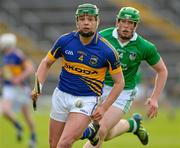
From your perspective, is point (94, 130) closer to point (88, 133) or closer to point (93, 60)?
point (88, 133)

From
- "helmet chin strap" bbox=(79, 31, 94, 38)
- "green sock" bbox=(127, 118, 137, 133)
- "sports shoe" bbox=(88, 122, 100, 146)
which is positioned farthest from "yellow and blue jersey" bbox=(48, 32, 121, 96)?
"green sock" bbox=(127, 118, 137, 133)

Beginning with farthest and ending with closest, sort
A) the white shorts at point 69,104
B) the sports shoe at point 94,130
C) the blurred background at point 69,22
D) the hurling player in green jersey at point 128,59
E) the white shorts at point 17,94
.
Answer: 1. the blurred background at point 69,22
2. the white shorts at point 17,94
3. the hurling player in green jersey at point 128,59
4. the sports shoe at point 94,130
5. the white shorts at point 69,104

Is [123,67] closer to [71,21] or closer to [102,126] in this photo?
[102,126]

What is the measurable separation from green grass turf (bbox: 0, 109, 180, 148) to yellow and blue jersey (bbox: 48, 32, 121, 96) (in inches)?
224

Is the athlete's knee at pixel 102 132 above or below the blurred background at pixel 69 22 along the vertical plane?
above

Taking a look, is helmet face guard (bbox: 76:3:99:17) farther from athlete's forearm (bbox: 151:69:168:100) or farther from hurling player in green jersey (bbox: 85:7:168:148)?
athlete's forearm (bbox: 151:69:168:100)

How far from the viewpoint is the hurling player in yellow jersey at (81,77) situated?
9633mm

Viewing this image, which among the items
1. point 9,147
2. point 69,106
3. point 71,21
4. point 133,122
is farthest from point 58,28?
point 69,106

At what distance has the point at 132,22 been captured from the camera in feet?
34.8

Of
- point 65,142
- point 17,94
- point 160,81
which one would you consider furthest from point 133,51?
point 17,94

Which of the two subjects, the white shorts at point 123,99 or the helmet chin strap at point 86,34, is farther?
the white shorts at point 123,99

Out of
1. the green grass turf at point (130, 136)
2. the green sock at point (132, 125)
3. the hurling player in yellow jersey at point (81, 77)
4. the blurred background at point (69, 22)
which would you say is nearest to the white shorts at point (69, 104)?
the hurling player in yellow jersey at point (81, 77)

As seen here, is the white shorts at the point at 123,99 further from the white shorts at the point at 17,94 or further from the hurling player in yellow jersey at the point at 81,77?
the white shorts at the point at 17,94

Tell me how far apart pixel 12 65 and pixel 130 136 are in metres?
3.91
